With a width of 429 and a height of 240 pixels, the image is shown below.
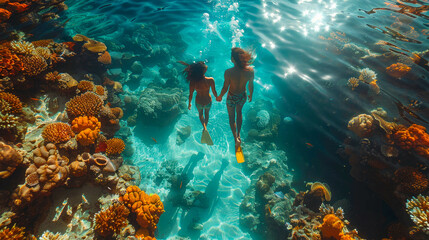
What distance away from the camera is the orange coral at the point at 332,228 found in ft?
14.2

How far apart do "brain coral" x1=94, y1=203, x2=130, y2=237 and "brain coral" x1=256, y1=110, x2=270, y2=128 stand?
24.6ft

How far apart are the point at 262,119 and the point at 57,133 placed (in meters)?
8.75

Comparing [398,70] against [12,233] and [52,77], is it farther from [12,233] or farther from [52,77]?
[52,77]

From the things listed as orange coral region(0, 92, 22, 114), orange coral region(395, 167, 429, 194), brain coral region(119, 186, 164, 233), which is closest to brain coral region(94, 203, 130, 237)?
brain coral region(119, 186, 164, 233)

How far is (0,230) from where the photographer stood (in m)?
3.43

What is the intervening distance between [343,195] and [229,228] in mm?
4701

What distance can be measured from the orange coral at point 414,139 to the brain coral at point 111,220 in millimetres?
8630

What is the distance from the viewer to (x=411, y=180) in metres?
4.75

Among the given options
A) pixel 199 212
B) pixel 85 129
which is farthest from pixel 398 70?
pixel 85 129

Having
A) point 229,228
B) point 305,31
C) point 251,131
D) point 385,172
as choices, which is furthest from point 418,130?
point 305,31

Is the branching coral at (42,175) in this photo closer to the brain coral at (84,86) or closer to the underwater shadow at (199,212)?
the brain coral at (84,86)

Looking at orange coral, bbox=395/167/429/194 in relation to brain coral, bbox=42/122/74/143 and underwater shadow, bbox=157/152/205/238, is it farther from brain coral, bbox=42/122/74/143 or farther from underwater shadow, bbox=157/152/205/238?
brain coral, bbox=42/122/74/143

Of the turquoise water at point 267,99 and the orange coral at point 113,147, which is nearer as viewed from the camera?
the orange coral at point 113,147

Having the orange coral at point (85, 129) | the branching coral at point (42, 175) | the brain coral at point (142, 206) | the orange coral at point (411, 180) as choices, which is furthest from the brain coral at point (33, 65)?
the orange coral at point (411, 180)
